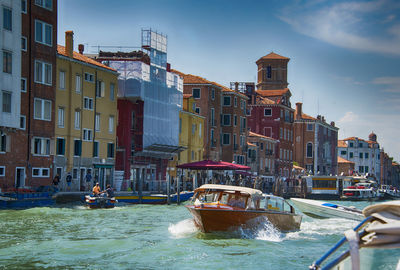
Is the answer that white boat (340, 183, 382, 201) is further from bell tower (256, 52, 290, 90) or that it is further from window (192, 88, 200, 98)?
bell tower (256, 52, 290, 90)

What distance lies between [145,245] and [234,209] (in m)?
3.08

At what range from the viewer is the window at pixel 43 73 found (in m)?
36.1

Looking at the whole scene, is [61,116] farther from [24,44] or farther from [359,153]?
[359,153]

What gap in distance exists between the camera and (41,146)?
120ft

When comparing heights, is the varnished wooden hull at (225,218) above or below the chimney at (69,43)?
below

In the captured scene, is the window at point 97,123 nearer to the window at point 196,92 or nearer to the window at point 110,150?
the window at point 110,150

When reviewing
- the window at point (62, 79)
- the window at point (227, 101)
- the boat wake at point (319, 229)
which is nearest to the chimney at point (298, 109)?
the window at point (227, 101)

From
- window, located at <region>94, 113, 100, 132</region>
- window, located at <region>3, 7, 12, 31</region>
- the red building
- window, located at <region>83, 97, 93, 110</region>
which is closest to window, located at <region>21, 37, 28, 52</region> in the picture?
window, located at <region>3, 7, 12, 31</region>

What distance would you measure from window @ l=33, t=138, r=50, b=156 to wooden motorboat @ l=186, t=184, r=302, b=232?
60.2 ft

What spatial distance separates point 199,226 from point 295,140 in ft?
233

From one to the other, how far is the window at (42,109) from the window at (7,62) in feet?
10.2

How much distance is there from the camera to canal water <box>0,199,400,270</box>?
1425cm

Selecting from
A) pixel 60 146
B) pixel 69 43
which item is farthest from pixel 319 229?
pixel 69 43

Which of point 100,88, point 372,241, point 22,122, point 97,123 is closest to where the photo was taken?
point 372,241
